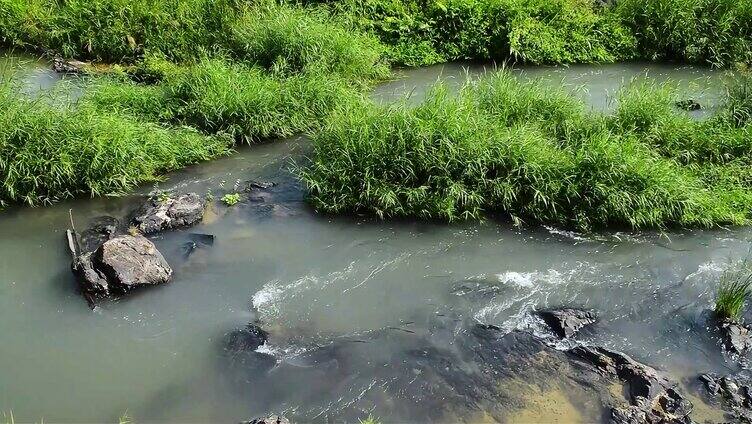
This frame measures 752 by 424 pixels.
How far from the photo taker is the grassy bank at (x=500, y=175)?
32.5 ft

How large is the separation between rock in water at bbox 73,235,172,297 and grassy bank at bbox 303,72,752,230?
2.56 metres

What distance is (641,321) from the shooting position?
8.27 metres

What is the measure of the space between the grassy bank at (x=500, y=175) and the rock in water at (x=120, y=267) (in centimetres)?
256

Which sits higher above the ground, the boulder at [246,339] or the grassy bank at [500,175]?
the grassy bank at [500,175]

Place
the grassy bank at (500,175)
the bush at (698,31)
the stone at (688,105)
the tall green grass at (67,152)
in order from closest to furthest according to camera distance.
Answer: the tall green grass at (67,152), the grassy bank at (500,175), the stone at (688,105), the bush at (698,31)

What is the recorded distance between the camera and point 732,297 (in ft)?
26.8

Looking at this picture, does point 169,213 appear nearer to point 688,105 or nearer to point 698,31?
point 688,105

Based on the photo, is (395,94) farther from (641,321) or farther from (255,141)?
(641,321)

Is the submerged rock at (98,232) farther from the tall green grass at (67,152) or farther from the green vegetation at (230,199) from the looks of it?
the green vegetation at (230,199)

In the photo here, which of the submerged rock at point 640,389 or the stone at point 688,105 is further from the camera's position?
the stone at point 688,105

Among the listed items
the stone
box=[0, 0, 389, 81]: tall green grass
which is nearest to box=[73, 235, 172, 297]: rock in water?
box=[0, 0, 389, 81]: tall green grass

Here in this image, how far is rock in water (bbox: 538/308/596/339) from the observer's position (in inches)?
313

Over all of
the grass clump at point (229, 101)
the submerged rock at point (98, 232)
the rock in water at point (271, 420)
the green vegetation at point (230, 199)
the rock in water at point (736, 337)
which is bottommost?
the submerged rock at point (98, 232)

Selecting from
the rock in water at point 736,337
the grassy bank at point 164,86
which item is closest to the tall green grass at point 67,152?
the grassy bank at point 164,86
